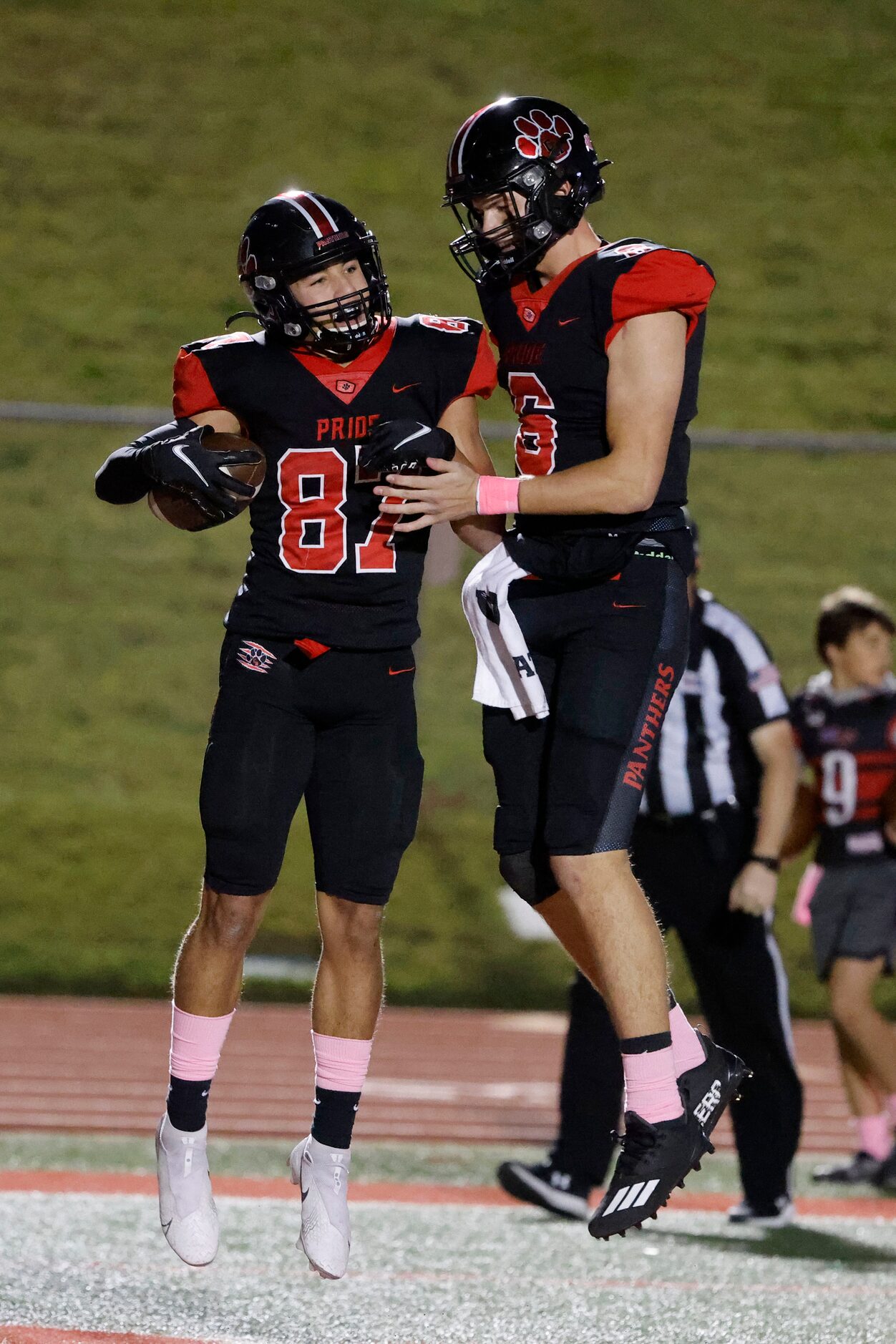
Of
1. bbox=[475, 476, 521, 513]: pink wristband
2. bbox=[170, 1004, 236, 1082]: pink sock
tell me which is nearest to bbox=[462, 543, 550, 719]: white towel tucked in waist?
bbox=[475, 476, 521, 513]: pink wristband

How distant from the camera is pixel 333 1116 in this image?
321cm

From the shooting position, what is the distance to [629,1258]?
4.03 meters

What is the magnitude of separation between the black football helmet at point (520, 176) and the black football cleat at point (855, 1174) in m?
3.21

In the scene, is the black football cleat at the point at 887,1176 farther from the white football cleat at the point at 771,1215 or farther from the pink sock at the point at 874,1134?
the white football cleat at the point at 771,1215

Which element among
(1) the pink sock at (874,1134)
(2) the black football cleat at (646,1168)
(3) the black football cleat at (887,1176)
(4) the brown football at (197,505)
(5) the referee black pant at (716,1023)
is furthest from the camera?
(1) the pink sock at (874,1134)

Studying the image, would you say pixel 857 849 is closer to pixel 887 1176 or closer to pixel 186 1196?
pixel 887 1176

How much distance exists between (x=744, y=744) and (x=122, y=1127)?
94.7 inches

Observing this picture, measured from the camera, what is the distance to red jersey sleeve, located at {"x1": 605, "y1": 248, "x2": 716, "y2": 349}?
2.86 m

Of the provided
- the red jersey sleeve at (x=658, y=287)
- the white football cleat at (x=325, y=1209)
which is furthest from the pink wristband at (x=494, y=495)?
the white football cleat at (x=325, y=1209)

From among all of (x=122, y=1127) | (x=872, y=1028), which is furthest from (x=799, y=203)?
(x=122, y=1127)

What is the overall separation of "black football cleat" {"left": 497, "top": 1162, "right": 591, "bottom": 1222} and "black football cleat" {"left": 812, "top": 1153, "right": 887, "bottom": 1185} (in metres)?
0.98

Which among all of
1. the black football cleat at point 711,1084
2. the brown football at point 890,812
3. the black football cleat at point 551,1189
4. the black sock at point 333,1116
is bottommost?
the black football cleat at point 551,1189

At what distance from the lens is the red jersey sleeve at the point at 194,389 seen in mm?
3125

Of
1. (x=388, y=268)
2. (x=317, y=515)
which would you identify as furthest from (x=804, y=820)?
(x=388, y=268)
